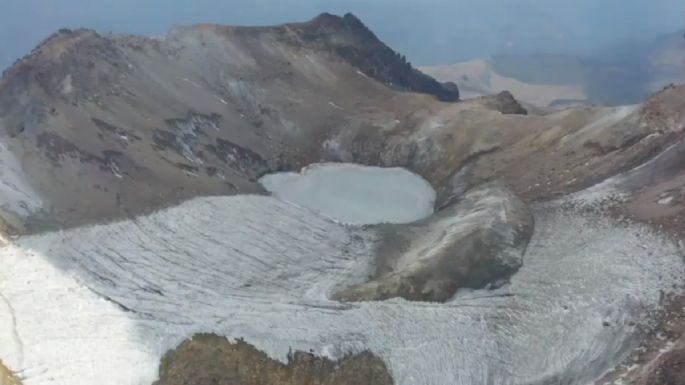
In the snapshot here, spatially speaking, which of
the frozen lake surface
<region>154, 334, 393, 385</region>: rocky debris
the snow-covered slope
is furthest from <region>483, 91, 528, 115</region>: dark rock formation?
<region>154, 334, 393, 385</region>: rocky debris

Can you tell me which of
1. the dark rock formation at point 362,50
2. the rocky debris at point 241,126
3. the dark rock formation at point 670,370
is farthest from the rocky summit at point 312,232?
the dark rock formation at point 362,50

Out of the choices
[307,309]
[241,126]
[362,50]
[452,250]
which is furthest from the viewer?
[362,50]

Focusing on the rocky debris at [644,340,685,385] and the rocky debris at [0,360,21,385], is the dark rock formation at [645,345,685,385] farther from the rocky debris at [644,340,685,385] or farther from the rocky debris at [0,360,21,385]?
Answer: the rocky debris at [0,360,21,385]

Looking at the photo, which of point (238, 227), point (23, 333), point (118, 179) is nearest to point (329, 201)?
point (238, 227)

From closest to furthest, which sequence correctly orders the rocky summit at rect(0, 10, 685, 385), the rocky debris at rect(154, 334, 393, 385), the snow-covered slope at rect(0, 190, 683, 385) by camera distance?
the rocky debris at rect(154, 334, 393, 385), the snow-covered slope at rect(0, 190, 683, 385), the rocky summit at rect(0, 10, 685, 385)

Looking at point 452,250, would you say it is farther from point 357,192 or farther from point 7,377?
point 7,377

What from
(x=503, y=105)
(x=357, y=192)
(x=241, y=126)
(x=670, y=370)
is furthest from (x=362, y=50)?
(x=670, y=370)

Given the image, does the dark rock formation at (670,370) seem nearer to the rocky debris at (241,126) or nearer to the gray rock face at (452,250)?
the gray rock face at (452,250)
